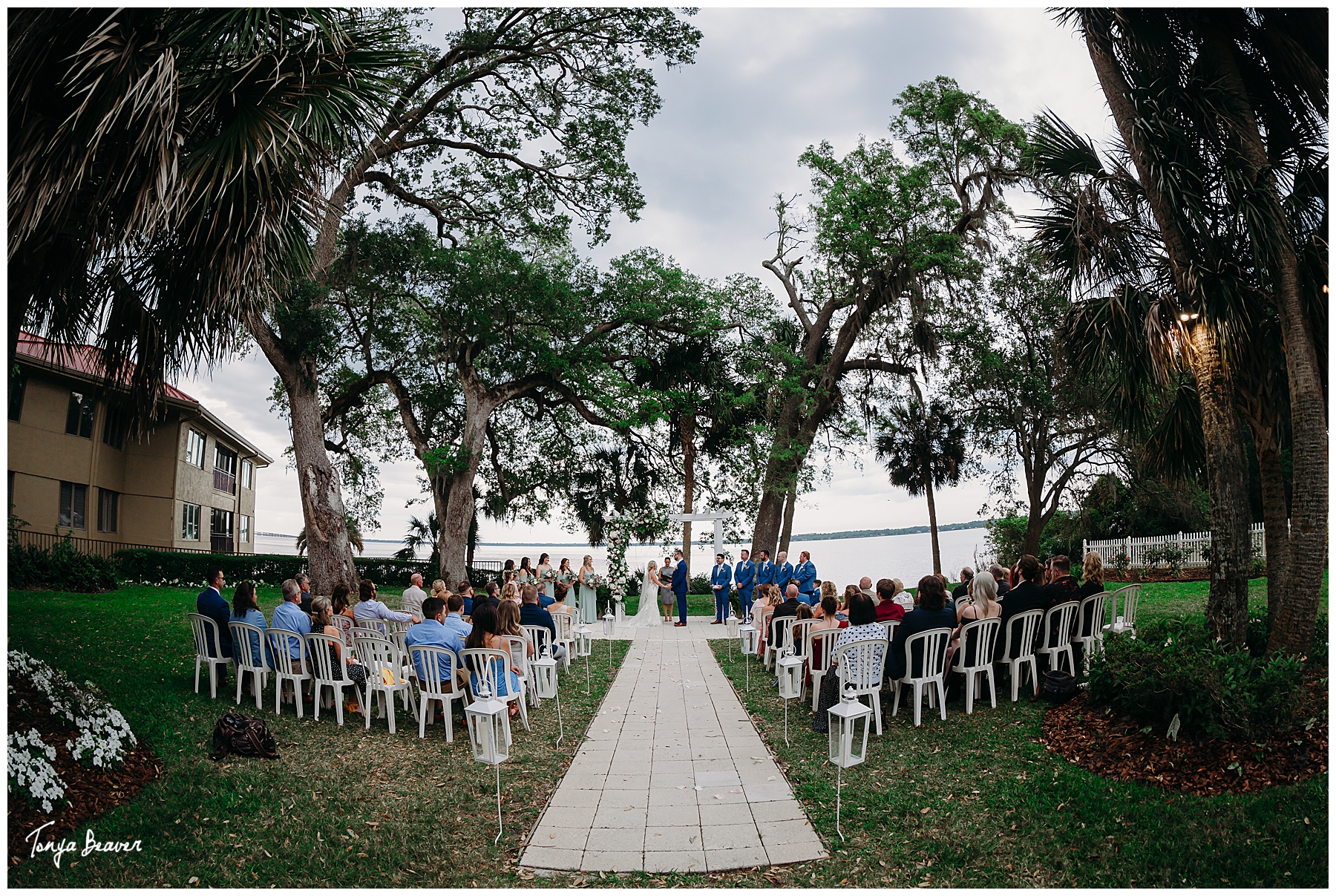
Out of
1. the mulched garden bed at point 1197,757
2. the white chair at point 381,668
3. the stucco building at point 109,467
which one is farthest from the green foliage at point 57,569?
the mulched garden bed at point 1197,757

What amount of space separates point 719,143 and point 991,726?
37.4ft

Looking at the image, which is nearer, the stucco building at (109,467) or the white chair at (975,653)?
the white chair at (975,653)

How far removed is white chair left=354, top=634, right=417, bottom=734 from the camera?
23.5 feet

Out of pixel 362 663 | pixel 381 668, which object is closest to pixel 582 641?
pixel 362 663

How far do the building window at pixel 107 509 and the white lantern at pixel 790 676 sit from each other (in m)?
23.4

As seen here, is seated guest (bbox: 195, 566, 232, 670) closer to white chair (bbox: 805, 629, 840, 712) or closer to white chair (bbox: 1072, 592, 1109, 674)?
white chair (bbox: 805, 629, 840, 712)

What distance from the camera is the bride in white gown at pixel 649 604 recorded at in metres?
17.5

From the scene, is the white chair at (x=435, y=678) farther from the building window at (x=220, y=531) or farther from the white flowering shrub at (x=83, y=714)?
the building window at (x=220, y=531)

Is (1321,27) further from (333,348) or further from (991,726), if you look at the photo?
(333,348)

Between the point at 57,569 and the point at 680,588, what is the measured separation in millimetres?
13947

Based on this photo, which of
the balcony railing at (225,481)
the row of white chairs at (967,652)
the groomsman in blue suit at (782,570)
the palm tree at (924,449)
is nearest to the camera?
the row of white chairs at (967,652)

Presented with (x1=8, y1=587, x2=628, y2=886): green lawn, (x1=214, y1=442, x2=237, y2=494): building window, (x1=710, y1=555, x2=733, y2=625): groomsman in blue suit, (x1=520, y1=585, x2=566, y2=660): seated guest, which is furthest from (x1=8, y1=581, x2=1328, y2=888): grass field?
(x1=214, y1=442, x2=237, y2=494): building window

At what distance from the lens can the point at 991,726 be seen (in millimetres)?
6742

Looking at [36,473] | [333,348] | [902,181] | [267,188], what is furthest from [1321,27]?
[36,473]
